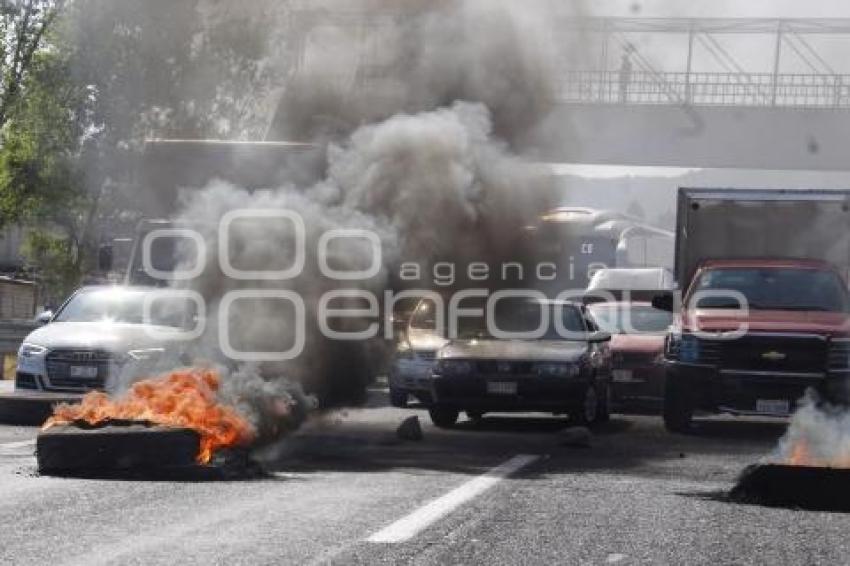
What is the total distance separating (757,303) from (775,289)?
0.38 meters

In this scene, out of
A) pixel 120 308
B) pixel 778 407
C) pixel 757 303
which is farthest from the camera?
pixel 120 308

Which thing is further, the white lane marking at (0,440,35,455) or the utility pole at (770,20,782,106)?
the utility pole at (770,20,782,106)

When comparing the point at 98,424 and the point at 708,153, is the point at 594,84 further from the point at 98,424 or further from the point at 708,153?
the point at 98,424

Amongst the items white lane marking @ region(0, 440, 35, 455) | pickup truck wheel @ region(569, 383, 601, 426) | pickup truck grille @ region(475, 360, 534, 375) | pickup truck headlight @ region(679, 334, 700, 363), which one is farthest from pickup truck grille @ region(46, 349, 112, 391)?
pickup truck headlight @ region(679, 334, 700, 363)

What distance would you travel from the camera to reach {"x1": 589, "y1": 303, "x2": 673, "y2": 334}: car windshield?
77.6 feet

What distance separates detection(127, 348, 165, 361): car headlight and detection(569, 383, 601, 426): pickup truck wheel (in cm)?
463

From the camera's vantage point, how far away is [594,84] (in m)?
46.7

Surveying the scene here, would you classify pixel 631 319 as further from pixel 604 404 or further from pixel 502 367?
pixel 502 367

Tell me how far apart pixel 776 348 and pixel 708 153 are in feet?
95.8

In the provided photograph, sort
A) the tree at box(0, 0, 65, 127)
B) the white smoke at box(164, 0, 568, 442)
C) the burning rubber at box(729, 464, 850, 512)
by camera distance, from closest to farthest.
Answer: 1. the burning rubber at box(729, 464, 850, 512)
2. the white smoke at box(164, 0, 568, 442)
3. the tree at box(0, 0, 65, 127)

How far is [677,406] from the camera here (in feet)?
61.9

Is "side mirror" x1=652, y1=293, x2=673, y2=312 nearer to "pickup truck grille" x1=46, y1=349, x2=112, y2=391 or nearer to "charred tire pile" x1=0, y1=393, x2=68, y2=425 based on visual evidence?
"pickup truck grille" x1=46, y1=349, x2=112, y2=391

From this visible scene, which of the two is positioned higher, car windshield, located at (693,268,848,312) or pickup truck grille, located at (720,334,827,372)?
car windshield, located at (693,268,848,312)

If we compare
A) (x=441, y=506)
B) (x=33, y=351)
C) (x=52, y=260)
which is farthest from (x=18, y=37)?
(x=441, y=506)
